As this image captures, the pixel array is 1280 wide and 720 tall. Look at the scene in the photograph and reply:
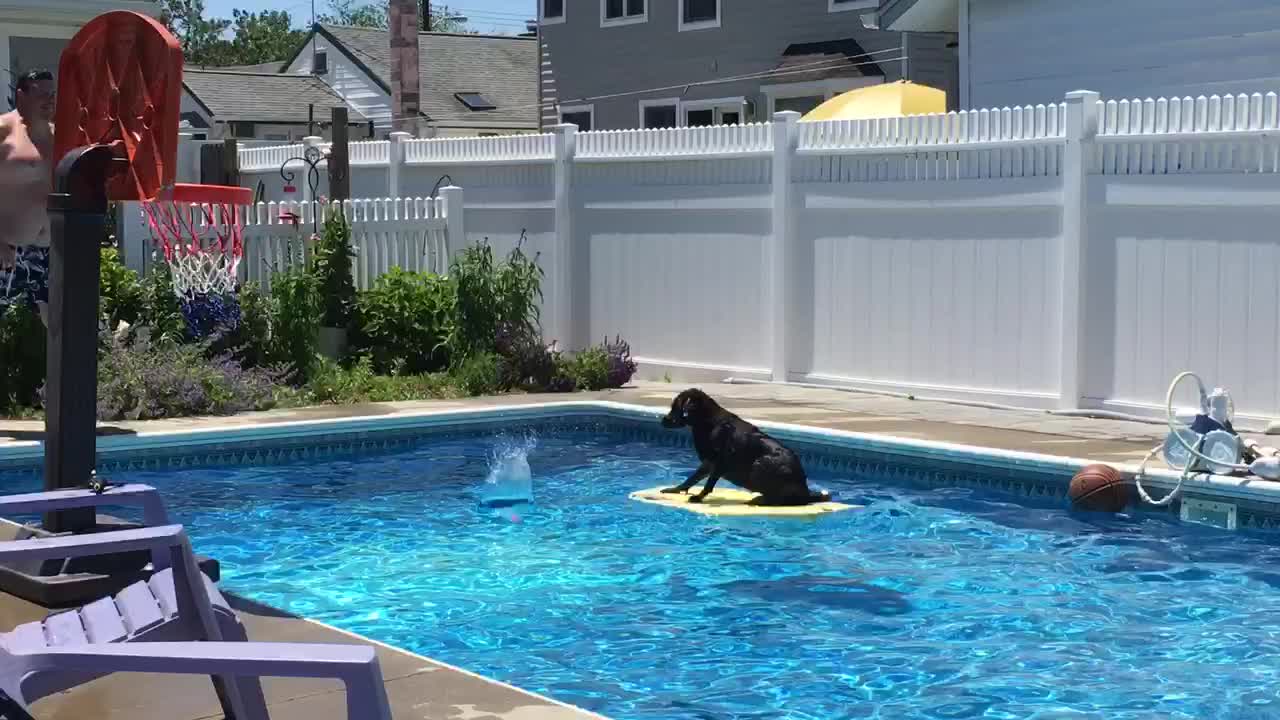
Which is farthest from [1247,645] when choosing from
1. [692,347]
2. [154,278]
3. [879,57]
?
[879,57]

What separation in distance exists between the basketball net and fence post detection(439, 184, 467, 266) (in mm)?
1961

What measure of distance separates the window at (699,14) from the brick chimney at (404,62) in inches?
346

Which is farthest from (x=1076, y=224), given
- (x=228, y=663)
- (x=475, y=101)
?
(x=475, y=101)

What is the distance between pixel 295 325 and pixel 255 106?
32912 millimetres

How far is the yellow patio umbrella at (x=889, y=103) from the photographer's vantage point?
60.5 ft

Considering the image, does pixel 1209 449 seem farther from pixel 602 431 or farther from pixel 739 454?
pixel 602 431

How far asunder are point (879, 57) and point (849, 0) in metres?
1.25

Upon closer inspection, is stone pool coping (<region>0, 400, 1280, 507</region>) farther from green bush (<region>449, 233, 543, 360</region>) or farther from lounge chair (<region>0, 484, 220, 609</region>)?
lounge chair (<region>0, 484, 220, 609</region>)

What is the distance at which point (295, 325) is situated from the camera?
14062 millimetres

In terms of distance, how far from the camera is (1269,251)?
36.2ft

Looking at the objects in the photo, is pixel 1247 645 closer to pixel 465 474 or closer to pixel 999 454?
pixel 999 454

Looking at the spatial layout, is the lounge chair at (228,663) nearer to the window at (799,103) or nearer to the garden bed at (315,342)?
the garden bed at (315,342)

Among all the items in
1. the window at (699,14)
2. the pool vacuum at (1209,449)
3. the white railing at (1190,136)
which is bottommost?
the pool vacuum at (1209,449)

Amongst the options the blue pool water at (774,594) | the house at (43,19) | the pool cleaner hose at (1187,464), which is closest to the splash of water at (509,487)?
the blue pool water at (774,594)
